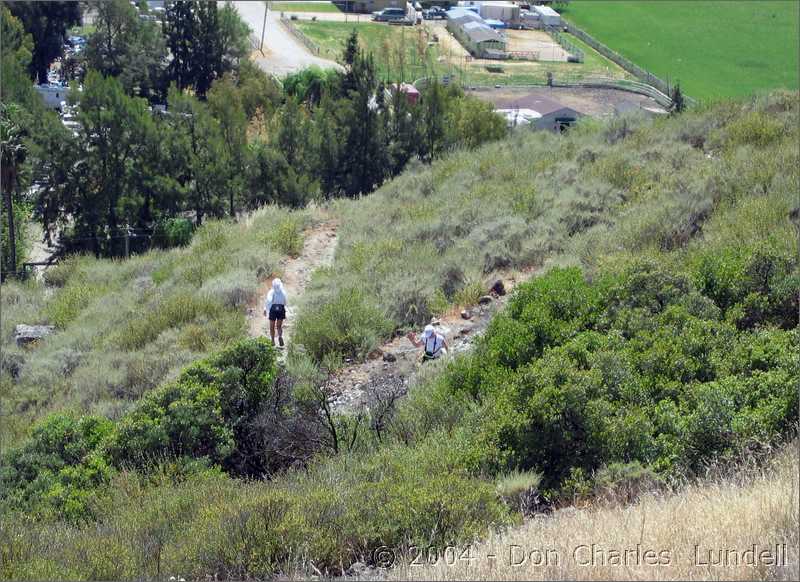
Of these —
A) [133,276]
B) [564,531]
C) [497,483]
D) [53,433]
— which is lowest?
[133,276]

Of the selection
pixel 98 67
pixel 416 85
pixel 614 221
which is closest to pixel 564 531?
pixel 614 221

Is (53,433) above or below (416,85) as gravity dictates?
below

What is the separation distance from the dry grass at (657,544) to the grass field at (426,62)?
90.3ft

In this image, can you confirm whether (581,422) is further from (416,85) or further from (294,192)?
(416,85)

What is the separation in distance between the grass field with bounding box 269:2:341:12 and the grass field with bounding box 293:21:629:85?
674 millimetres

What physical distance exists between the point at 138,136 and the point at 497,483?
22314 millimetres

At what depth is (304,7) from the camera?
4619cm

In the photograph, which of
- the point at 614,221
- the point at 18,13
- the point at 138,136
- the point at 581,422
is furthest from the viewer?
the point at 18,13

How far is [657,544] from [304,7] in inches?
1717

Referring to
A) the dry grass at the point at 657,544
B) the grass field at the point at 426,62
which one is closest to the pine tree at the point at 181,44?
the grass field at the point at 426,62

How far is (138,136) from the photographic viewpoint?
1090 inches

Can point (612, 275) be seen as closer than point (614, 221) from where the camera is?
Yes

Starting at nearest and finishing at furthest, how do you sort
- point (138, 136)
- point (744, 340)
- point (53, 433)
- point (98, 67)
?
1. point (744, 340)
2. point (53, 433)
3. point (138, 136)
4. point (98, 67)

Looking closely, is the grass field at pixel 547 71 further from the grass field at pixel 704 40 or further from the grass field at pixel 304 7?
the grass field at pixel 304 7
